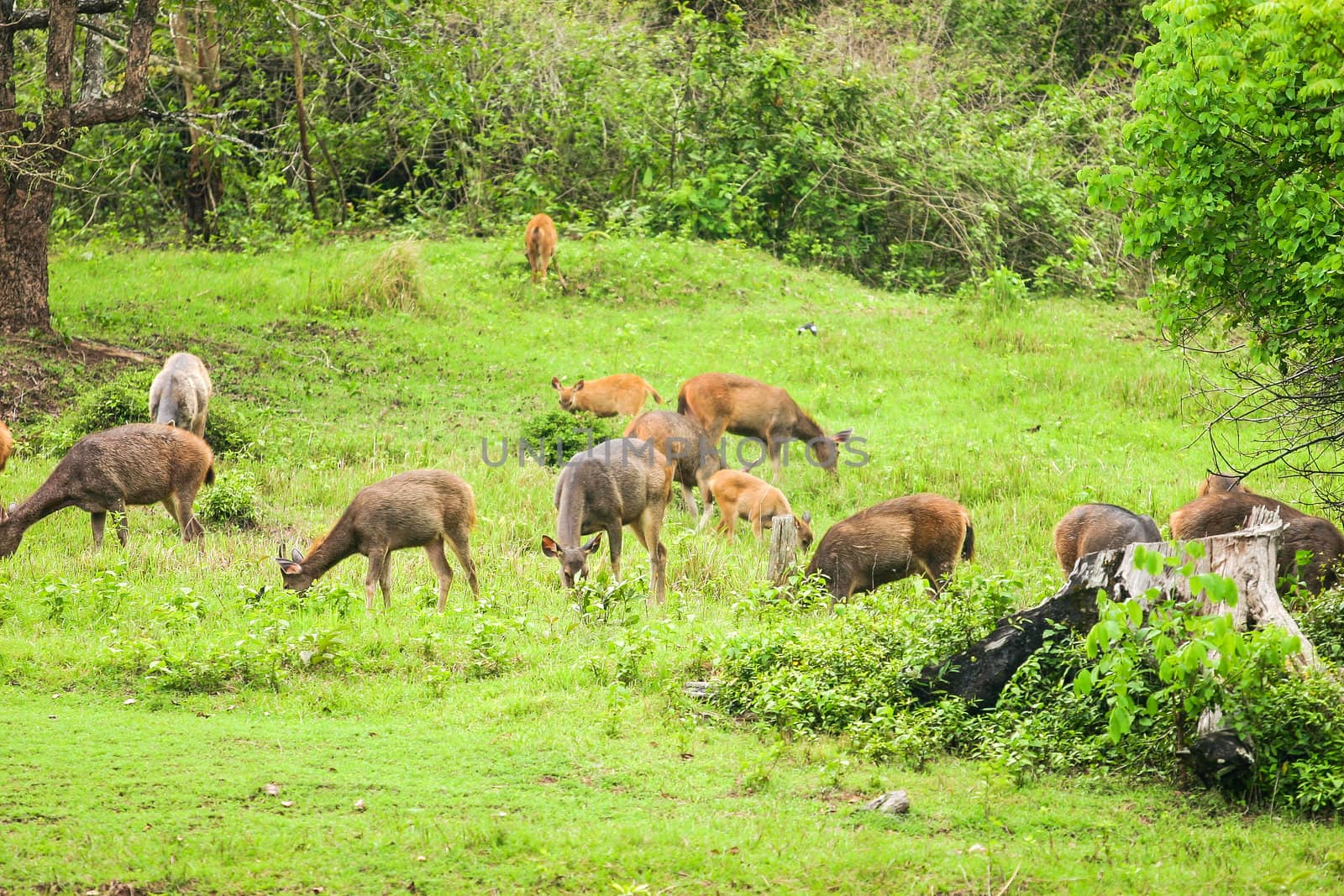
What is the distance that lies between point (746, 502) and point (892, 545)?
3.04 meters

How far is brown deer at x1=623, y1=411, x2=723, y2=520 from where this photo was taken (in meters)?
14.2

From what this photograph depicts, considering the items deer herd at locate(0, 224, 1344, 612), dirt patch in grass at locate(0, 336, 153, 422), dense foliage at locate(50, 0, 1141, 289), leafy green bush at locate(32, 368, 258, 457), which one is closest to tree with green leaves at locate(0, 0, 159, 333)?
dirt patch in grass at locate(0, 336, 153, 422)

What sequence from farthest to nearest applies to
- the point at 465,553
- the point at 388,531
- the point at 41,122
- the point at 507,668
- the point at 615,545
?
1. the point at 41,122
2. the point at 615,545
3. the point at 465,553
4. the point at 388,531
5. the point at 507,668

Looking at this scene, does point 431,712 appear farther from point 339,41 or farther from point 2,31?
point 339,41

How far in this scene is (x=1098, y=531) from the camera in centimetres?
1072

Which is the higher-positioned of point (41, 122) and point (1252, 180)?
point (1252, 180)

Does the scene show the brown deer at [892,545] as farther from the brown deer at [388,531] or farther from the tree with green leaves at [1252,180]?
the brown deer at [388,531]

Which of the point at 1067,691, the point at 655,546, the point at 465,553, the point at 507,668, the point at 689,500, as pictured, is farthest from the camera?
the point at 689,500

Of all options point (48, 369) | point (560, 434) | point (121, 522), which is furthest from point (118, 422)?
point (560, 434)

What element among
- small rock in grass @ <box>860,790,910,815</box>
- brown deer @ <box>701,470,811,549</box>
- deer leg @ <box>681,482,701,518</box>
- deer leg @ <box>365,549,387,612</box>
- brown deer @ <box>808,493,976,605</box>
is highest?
small rock in grass @ <box>860,790,910,815</box>

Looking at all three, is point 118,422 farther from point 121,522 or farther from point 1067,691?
point 1067,691

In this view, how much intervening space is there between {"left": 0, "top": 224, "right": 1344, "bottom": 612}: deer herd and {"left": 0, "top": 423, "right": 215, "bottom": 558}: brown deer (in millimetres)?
11

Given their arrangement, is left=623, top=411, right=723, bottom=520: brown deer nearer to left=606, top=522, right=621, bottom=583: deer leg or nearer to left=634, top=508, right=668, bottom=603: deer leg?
left=634, top=508, right=668, bottom=603: deer leg

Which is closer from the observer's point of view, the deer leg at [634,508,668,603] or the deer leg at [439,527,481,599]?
the deer leg at [439,527,481,599]
